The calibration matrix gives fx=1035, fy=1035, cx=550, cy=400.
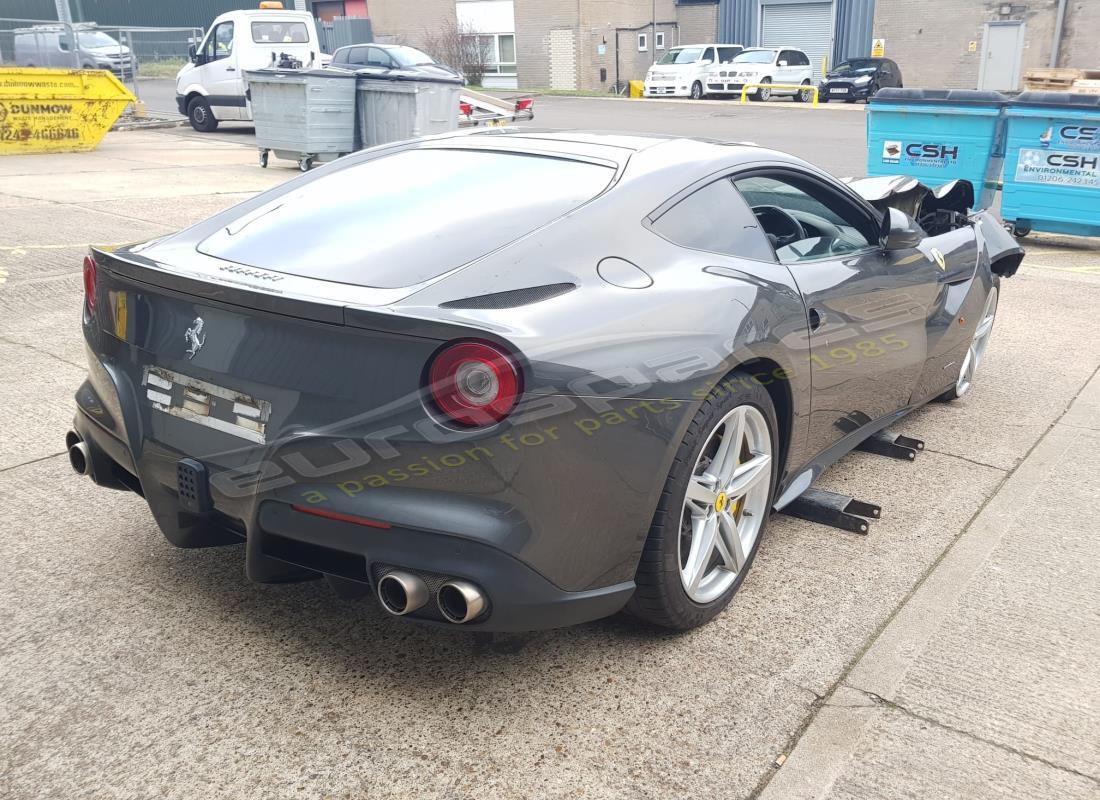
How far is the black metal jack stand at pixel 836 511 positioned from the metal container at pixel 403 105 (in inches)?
407

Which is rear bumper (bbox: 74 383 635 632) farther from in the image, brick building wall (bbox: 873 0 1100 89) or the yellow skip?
brick building wall (bbox: 873 0 1100 89)

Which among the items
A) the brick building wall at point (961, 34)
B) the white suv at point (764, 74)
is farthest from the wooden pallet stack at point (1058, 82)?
the brick building wall at point (961, 34)

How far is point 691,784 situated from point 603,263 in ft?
4.34

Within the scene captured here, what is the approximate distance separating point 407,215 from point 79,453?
4.07ft

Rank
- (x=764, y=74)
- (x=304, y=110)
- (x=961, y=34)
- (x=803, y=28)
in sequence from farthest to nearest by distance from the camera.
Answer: (x=803, y=28) < (x=961, y=34) < (x=764, y=74) < (x=304, y=110)

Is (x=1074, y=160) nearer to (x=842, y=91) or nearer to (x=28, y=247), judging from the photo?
(x=28, y=247)

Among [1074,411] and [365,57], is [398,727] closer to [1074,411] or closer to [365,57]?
[1074,411]

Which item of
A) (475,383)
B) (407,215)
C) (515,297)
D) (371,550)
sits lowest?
(371,550)

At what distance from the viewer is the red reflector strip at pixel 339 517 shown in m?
2.43

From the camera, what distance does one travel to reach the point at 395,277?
2.65 metres

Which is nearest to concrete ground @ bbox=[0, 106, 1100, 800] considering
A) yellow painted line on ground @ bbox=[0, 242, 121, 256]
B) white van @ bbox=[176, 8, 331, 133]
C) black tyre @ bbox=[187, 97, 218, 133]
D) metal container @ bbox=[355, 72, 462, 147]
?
yellow painted line on ground @ bbox=[0, 242, 121, 256]

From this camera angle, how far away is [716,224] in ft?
10.6

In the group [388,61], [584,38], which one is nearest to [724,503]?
[388,61]

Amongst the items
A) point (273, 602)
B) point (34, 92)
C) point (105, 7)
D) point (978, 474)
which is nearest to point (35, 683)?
point (273, 602)
